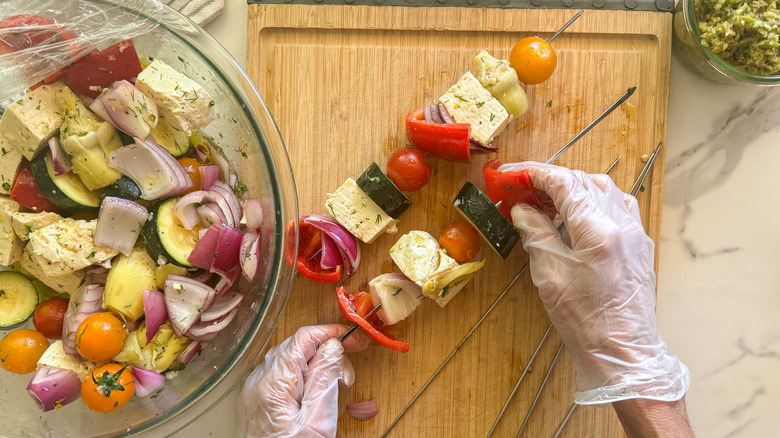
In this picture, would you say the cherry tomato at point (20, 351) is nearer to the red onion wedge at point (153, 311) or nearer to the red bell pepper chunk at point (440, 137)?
Answer: the red onion wedge at point (153, 311)

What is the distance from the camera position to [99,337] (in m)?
1.77

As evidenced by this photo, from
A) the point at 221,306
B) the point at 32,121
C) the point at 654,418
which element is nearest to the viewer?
the point at 32,121

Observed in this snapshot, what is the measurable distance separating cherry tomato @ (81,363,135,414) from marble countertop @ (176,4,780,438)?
0.65 meters

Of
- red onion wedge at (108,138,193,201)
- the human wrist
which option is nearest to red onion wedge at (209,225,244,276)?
red onion wedge at (108,138,193,201)

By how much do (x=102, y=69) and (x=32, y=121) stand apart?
27 cm

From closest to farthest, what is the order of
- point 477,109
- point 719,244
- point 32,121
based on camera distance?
point 32,121, point 477,109, point 719,244

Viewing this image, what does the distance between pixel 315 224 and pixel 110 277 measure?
769mm

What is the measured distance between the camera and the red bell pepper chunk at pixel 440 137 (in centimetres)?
210

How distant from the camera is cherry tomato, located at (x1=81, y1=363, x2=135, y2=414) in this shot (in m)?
1.81

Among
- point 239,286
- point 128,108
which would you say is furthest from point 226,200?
point 128,108

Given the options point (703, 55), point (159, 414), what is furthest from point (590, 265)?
point (159, 414)

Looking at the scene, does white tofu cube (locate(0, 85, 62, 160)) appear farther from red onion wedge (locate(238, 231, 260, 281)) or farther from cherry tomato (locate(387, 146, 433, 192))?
cherry tomato (locate(387, 146, 433, 192))

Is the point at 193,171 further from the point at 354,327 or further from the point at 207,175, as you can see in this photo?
the point at 354,327

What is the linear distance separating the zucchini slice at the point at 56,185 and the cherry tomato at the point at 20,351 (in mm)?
466
